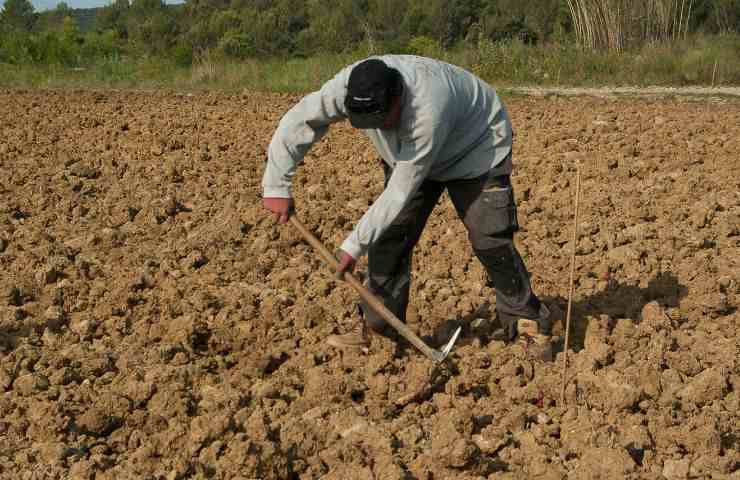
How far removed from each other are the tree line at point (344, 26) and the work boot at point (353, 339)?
13.1 meters

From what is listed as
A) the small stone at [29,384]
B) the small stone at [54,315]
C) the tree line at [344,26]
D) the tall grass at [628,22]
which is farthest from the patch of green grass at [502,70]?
the small stone at [29,384]

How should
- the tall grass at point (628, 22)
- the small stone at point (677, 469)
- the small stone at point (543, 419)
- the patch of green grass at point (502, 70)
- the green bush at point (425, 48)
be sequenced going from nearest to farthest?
the small stone at point (677, 469) < the small stone at point (543, 419) < the patch of green grass at point (502, 70) < the tall grass at point (628, 22) < the green bush at point (425, 48)

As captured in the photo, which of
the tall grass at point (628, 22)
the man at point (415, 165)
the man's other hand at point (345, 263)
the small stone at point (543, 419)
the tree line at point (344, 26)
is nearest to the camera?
the man at point (415, 165)

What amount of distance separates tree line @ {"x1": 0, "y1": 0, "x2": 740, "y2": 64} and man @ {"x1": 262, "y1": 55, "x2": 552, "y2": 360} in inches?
515

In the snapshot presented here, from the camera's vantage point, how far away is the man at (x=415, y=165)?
10.8 ft

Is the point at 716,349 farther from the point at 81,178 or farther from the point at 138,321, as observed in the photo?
the point at 81,178

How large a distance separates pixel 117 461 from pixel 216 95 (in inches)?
443

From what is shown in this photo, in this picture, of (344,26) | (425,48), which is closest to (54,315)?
(425,48)

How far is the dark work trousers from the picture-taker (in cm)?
384

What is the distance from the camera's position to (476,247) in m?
3.97

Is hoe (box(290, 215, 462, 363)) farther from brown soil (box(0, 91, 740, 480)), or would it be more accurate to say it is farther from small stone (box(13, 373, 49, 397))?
small stone (box(13, 373, 49, 397))

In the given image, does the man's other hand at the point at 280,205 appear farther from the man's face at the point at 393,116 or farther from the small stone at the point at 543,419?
the small stone at the point at 543,419

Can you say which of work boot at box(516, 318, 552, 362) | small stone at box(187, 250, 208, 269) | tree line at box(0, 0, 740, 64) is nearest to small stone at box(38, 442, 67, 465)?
work boot at box(516, 318, 552, 362)

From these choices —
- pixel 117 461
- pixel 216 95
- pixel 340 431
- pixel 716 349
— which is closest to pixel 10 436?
pixel 117 461
